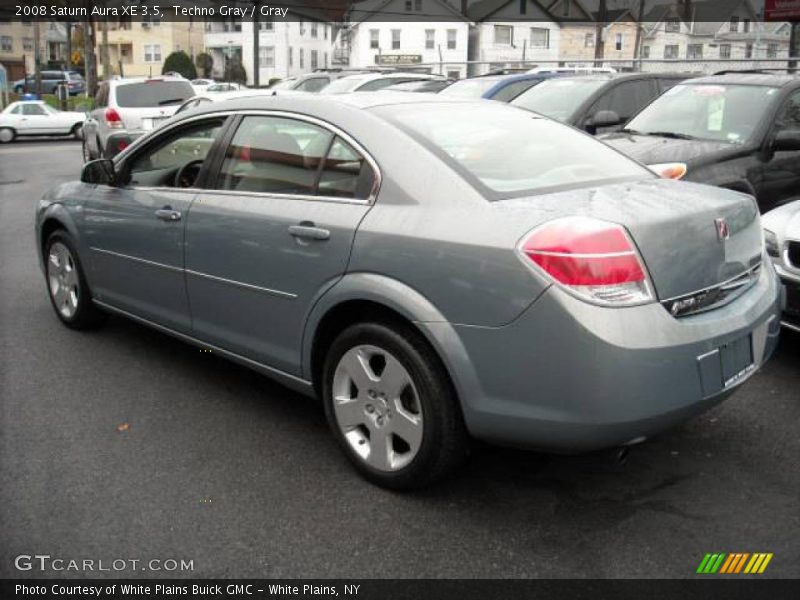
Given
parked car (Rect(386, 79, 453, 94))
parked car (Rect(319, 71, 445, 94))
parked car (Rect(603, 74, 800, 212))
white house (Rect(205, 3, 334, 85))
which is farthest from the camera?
white house (Rect(205, 3, 334, 85))

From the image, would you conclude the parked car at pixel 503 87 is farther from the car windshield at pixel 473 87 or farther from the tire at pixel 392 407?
the tire at pixel 392 407

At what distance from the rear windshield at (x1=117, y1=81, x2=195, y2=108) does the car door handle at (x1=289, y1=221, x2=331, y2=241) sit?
481 inches

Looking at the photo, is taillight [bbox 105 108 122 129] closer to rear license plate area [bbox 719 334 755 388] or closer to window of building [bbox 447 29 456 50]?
rear license plate area [bbox 719 334 755 388]

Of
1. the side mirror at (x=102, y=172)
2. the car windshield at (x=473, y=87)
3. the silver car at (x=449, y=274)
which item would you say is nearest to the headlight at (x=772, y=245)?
the silver car at (x=449, y=274)

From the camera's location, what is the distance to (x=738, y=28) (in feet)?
221

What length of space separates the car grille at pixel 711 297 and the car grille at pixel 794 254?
130 centimetres

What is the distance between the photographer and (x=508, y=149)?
11.9 ft

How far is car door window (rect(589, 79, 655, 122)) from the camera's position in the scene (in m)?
9.34

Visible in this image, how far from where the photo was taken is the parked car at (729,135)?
645 cm

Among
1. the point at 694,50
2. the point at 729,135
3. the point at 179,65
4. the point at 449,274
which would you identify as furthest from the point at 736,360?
the point at 694,50

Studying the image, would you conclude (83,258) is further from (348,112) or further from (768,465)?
(768,465)

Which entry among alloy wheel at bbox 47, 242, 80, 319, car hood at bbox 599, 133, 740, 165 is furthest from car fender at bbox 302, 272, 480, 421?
car hood at bbox 599, 133, 740, 165

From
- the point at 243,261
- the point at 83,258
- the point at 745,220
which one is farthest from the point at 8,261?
the point at 745,220
